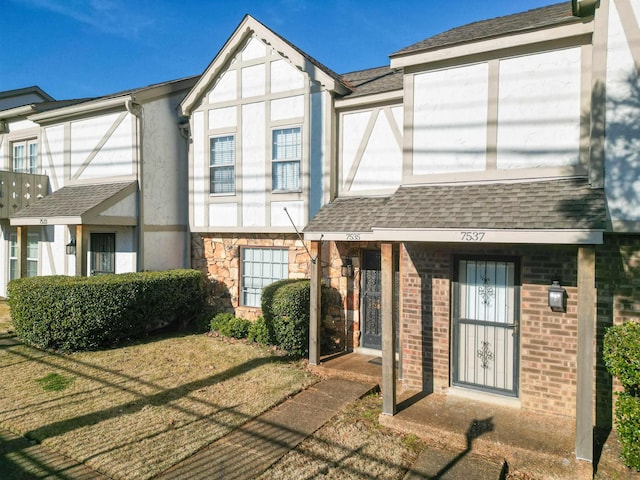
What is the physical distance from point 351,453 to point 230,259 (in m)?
6.89

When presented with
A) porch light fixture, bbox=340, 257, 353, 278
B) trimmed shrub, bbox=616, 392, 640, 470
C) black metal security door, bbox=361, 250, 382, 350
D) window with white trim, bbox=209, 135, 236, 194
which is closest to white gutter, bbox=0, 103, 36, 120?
window with white trim, bbox=209, 135, 236, 194

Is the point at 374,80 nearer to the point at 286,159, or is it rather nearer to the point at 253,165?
the point at 286,159

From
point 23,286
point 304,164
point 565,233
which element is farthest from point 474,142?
point 23,286

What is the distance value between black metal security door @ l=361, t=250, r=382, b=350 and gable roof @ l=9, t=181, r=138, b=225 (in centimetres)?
652

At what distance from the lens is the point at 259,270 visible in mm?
10875

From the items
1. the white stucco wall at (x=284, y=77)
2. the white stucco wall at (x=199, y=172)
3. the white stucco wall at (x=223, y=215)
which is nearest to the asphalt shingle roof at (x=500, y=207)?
the white stucco wall at (x=284, y=77)

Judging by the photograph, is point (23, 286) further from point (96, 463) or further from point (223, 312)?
point (96, 463)

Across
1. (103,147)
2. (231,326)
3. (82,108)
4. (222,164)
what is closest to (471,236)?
(231,326)

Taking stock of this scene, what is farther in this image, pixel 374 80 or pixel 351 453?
pixel 374 80

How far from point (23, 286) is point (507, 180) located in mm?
10456

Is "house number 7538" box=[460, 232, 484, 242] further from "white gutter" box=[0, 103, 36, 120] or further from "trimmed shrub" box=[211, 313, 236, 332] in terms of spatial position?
"white gutter" box=[0, 103, 36, 120]

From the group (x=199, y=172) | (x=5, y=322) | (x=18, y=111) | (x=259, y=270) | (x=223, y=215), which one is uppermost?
(x=18, y=111)

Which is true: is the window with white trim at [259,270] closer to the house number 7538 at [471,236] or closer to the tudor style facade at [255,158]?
the tudor style facade at [255,158]

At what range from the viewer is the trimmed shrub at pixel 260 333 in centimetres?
967
